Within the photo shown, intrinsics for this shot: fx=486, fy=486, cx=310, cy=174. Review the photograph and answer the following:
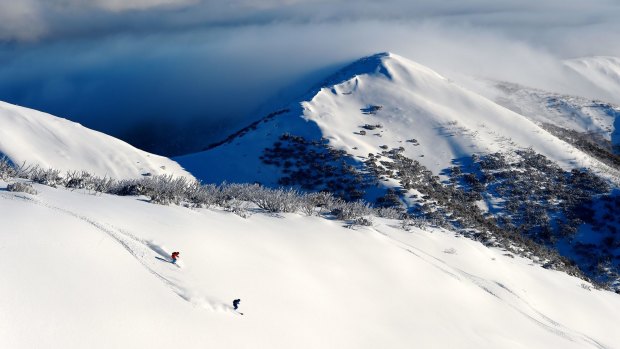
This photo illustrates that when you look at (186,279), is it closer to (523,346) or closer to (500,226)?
(523,346)

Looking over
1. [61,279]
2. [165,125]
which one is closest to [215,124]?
[165,125]

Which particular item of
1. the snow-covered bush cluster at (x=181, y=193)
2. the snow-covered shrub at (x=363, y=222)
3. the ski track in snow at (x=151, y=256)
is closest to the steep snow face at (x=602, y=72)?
the snow-covered shrub at (x=363, y=222)

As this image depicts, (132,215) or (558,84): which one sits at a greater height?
(132,215)

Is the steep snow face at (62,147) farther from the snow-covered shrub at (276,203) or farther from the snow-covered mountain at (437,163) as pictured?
the snow-covered shrub at (276,203)

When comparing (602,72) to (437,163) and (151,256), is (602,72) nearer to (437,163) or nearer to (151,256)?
(437,163)

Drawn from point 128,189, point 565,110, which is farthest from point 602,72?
point 128,189

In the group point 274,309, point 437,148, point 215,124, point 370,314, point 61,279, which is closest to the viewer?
point 61,279

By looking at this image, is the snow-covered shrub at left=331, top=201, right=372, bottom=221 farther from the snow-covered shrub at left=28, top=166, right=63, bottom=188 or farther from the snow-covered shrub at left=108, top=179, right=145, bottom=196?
the snow-covered shrub at left=28, top=166, right=63, bottom=188
